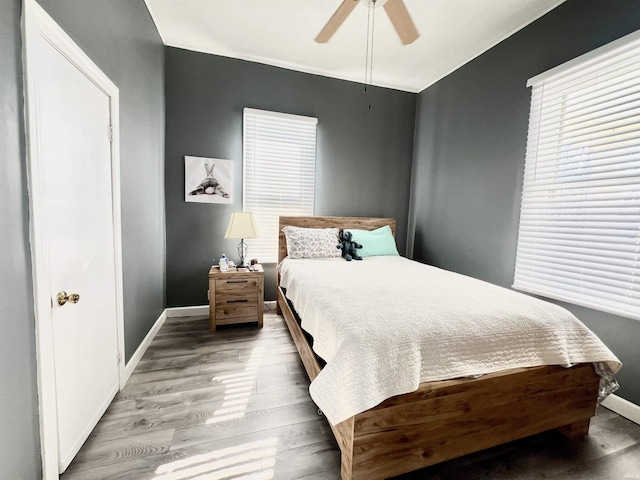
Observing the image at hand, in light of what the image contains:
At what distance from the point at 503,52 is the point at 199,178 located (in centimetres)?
341

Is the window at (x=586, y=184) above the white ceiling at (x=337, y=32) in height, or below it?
below

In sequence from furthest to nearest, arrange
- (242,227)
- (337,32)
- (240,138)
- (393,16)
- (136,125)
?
(240,138) → (242,227) → (337,32) → (136,125) → (393,16)

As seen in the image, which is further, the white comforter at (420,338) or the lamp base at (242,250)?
the lamp base at (242,250)

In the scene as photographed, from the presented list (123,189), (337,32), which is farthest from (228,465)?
(337,32)

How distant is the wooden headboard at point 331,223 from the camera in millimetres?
3322

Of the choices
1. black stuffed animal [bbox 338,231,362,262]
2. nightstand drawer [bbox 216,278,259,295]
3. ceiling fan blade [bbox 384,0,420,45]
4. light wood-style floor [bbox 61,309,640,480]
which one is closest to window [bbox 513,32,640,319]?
light wood-style floor [bbox 61,309,640,480]

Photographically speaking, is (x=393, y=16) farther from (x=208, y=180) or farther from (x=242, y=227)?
(x=208, y=180)

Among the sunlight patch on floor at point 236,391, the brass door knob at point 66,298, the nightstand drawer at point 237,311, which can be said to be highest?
the brass door knob at point 66,298

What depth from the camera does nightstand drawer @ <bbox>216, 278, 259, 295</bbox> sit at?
2775 mm

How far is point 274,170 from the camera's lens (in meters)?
3.38

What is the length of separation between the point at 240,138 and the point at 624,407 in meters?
4.04

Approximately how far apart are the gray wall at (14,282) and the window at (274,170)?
231cm

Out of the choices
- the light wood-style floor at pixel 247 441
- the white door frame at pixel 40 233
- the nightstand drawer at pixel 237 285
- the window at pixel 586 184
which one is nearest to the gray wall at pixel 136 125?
the white door frame at pixel 40 233

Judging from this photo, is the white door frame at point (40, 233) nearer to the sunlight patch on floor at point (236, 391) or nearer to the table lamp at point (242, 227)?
the sunlight patch on floor at point (236, 391)
